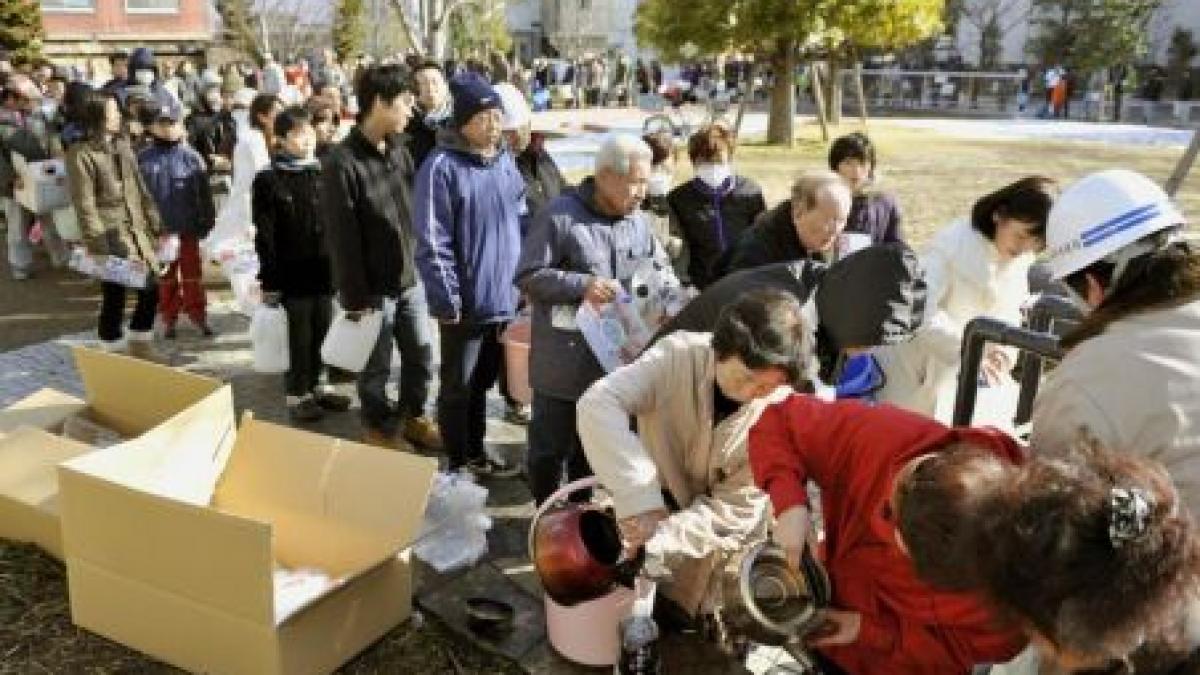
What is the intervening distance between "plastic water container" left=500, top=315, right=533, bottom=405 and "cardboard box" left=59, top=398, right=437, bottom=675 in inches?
62.9

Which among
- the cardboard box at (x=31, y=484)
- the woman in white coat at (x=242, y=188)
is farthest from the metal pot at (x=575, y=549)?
the woman in white coat at (x=242, y=188)

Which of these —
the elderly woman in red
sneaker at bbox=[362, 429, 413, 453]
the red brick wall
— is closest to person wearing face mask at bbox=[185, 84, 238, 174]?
sneaker at bbox=[362, 429, 413, 453]

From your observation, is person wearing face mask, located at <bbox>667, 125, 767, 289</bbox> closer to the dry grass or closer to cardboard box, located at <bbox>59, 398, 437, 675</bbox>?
cardboard box, located at <bbox>59, 398, 437, 675</bbox>

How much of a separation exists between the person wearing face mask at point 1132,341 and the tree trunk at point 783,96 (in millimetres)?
14059

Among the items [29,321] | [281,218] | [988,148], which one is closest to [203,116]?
[29,321]

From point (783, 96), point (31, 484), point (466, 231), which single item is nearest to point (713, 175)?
point (466, 231)

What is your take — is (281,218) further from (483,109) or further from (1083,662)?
(1083,662)

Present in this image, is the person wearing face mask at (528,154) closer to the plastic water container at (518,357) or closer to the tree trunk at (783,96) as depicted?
the plastic water container at (518,357)

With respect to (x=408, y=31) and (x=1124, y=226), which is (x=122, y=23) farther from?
(x=1124, y=226)

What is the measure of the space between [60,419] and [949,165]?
1390 centimetres

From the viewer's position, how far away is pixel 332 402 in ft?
17.0

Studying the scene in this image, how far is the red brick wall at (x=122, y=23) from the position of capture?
96.1 feet

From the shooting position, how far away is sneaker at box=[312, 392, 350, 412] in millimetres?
5184

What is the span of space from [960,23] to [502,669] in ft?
135
